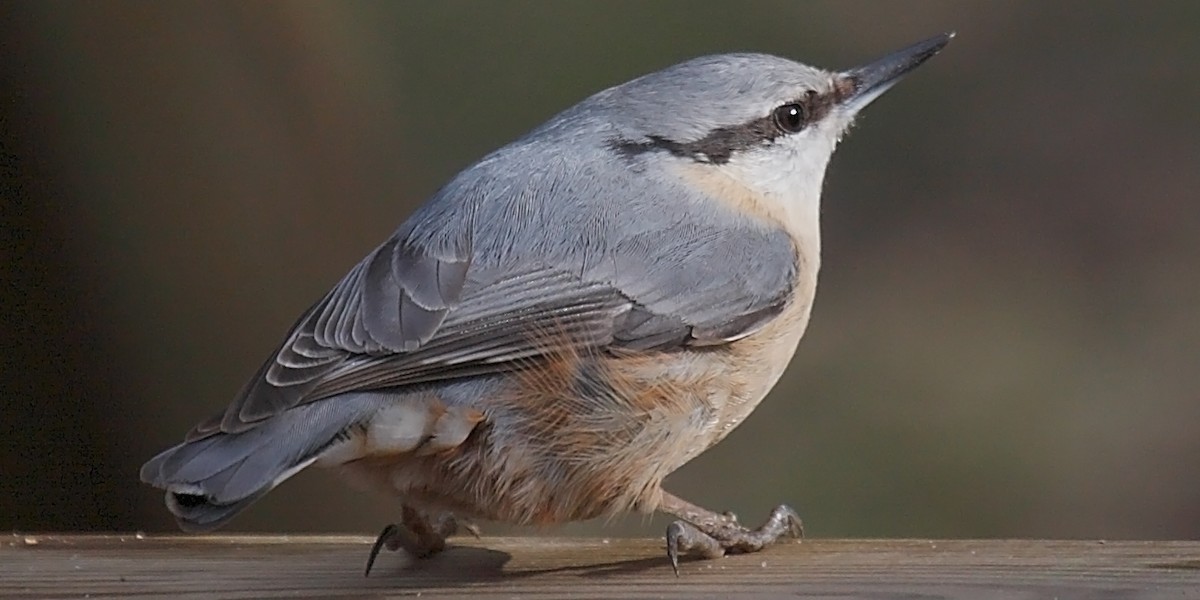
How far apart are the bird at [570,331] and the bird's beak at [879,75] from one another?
0.11 feet

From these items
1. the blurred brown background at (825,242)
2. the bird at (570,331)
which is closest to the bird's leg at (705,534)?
the bird at (570,331)

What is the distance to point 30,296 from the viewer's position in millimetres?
2699

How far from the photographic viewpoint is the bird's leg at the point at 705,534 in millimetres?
1641

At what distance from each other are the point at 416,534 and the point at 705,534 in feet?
1.23

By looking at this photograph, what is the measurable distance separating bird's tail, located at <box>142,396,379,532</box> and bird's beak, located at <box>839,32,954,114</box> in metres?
0.93

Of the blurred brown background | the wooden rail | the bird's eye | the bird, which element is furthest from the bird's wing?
Answer: the blurred brown background

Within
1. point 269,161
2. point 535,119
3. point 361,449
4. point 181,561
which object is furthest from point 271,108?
point 361,449

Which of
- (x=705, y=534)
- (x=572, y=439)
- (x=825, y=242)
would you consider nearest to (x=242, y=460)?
(x=572, y=439)

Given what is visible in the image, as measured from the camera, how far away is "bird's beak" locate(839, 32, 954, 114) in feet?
6.62

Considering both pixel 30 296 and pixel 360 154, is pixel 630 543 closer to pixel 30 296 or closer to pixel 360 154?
pixel 360 154

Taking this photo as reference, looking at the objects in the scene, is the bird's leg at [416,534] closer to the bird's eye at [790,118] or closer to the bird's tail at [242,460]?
the bird's tail at [242,460]

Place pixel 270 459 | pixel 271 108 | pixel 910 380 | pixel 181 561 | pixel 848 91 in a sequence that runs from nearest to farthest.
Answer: pixel 270 459, pixel 181 561, pixel 848 91, pixel 271 108, pixel 910 380

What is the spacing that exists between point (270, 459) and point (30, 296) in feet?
5.12

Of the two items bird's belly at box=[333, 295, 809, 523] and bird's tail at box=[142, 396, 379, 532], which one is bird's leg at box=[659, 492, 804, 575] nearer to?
bird's belly at box=[333, 295, 809, 523]
